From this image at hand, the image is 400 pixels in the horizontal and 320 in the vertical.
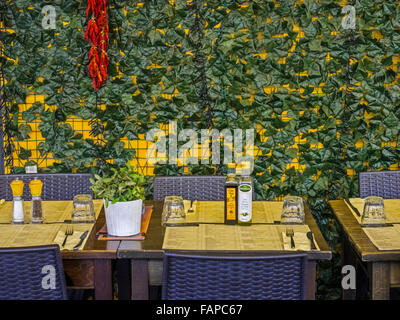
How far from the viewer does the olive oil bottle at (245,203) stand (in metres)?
2.18

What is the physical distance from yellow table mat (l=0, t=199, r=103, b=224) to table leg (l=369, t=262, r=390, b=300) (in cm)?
131

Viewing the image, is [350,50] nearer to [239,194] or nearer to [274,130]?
[274,130]

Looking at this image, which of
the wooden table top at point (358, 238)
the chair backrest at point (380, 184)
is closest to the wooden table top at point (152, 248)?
the wooden table top at point (358, 238)

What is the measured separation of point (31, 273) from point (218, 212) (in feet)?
3.46

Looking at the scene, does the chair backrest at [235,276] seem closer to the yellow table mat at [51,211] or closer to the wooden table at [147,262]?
the wooden table at [147,262]

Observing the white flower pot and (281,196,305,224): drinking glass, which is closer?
the white flower pot

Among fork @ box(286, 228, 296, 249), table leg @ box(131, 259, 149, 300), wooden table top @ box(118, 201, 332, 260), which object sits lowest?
table leg @ box(131, 259, 149, 300)

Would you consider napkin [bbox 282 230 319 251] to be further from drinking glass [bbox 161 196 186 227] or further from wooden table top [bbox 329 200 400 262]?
drinking glass [bbox 161 196 186 227]

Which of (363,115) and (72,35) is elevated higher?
(72,35)

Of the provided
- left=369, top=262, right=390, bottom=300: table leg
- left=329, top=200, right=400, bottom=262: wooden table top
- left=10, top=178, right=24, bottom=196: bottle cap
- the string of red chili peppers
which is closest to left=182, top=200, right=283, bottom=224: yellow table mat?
left=329, top=200, right=400, bottom=262: wooden table top

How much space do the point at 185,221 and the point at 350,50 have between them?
6.53 ft

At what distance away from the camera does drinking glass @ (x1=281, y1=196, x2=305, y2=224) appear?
224 centimetres

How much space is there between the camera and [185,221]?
7.46 feet
